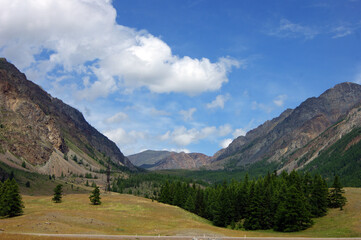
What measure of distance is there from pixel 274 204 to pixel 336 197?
55.3 ft

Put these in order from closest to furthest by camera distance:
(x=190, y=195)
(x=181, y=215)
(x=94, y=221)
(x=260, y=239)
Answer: (x=260, y=239) → (x=94, y=221) → (x=181, y=215) → (x=190, y=195)

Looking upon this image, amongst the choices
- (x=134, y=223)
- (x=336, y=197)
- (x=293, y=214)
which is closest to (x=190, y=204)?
(x=134, y=223)

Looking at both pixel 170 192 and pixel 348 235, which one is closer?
pixel 348 235

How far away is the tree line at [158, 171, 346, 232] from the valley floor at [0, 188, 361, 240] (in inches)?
138

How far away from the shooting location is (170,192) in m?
132

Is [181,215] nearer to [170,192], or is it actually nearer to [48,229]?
[170,192]

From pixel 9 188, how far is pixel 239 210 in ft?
214

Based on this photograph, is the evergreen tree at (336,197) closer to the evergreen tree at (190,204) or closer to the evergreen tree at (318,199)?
the evergreen tree at (318,199)

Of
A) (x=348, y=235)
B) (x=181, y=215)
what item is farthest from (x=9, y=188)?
(x=348, y=235)

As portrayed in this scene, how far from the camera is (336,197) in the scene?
289ft

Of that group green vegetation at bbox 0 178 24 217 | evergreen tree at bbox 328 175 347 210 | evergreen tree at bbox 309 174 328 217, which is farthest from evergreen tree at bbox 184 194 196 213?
green vegetation at bbox 0 178 24 217

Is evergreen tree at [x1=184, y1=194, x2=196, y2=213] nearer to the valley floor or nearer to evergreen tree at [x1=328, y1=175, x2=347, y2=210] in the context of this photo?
the valley floor

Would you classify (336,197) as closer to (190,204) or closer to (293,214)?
(293,214)

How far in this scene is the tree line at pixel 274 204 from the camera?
256 ft
